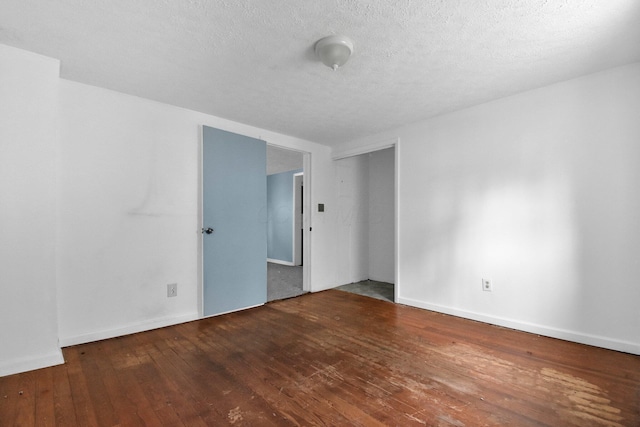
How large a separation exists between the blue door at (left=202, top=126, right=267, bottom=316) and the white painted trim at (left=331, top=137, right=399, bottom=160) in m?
1.36

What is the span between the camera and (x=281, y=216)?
283 inches

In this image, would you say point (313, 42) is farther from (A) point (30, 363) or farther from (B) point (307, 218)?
(A) point (30, 363)

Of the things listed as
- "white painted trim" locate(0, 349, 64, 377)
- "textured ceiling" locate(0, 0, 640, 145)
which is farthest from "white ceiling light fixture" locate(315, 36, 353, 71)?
"white painted trim" locate(0, 349, 64, 377)

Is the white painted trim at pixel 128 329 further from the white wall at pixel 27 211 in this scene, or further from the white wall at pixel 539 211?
the white wall at pixel 539 211

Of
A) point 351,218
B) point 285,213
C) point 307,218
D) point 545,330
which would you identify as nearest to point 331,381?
point 545,330

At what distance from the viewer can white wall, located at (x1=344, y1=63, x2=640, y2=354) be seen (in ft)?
7.56

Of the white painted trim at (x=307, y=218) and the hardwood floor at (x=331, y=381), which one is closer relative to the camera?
the hardwood floor at (x=331, y=381)

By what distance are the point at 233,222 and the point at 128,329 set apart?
1.47 meters

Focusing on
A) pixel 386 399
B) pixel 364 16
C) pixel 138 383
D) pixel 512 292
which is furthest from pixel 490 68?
pixel 138 383

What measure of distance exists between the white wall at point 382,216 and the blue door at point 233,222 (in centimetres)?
223

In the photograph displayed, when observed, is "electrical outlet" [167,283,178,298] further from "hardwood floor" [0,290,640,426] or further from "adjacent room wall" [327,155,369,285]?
"adjacent room wall" [327,155,369,285]

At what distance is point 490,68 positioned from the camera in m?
2.31

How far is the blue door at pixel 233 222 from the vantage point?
127 inches

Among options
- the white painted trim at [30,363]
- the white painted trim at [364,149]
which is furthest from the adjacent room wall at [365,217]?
the white painted trim at [30,363]
